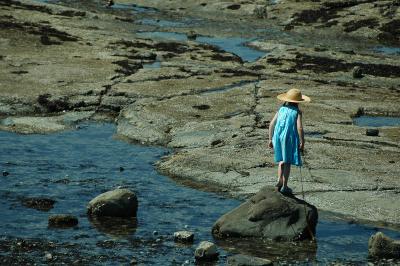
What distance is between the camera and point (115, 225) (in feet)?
65.6

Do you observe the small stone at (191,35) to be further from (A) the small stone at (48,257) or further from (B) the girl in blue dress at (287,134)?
(A) the small stone at (48,257)

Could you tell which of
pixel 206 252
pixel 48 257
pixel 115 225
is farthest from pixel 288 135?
pixel 48 257

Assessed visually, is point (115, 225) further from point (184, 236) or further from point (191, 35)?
point (191, 35)

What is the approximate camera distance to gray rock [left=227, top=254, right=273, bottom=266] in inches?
664

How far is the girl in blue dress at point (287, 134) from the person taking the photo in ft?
65.1

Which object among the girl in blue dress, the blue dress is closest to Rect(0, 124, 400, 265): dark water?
the girl in blue dress

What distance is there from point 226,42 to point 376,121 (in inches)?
805

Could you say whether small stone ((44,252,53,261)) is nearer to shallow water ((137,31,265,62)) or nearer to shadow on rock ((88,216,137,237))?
shadow on rock ((88,216,137,237))

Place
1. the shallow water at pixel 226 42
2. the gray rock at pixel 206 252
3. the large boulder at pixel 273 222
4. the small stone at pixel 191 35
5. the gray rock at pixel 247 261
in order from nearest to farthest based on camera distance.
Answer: the gray rock at pixel 247 261
the gray rock at pixel 206 252
the large boulder at pixel 273 222
the shallow water at pixel 226 42
the small stone at pixel 191 35

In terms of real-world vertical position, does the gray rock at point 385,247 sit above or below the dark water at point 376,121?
above

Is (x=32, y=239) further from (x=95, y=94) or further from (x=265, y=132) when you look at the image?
(x=95, y=94)

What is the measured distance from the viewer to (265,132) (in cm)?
2788

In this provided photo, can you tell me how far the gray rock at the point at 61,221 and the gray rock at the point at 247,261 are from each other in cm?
435

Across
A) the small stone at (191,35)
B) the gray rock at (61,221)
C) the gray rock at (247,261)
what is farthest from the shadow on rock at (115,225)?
the small stone at (191,35)
